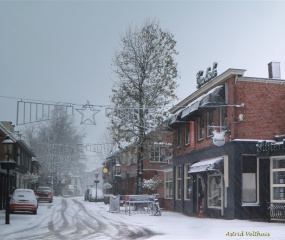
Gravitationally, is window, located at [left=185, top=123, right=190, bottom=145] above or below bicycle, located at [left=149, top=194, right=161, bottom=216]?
above

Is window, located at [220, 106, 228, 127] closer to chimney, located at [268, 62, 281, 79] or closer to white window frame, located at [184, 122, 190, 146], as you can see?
chimney, located at [268, 62, 281, 79]

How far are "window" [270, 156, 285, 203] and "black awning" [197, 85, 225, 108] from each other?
4311mm

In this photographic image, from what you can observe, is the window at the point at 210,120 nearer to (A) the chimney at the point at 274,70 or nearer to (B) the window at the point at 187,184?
(A) the chimney at the point at 274,70

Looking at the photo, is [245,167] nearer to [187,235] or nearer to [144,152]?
[187,235]

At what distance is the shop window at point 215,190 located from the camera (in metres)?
27.6

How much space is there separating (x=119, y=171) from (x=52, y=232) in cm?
4701

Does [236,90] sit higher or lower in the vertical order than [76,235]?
higher

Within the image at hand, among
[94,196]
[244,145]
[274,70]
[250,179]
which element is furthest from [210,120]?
[94,196]

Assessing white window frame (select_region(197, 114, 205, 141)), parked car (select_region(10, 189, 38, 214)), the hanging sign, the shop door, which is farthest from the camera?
the shop door

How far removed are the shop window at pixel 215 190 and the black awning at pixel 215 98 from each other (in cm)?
408

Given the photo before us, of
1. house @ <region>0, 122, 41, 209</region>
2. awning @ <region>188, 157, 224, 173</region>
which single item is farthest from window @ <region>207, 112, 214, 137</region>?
house @ <region>0, 122, 41, 209</region>

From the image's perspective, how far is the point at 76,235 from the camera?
16.9m

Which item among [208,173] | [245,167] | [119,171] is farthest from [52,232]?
[119,171]

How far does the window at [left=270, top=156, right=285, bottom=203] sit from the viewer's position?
80.4 ft
